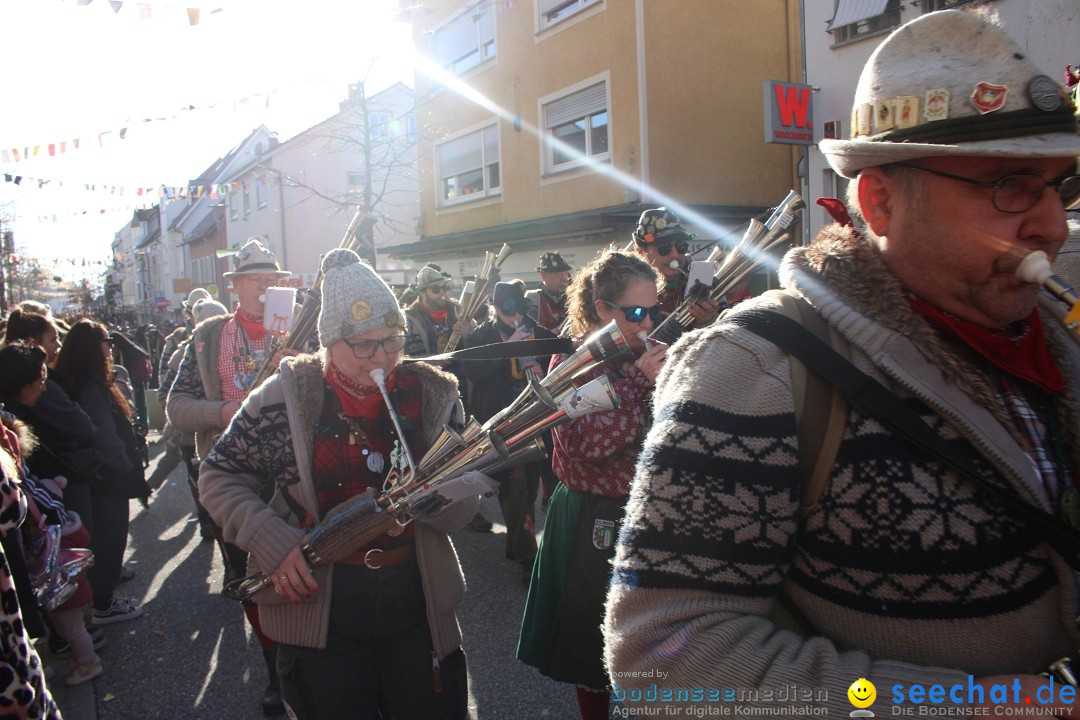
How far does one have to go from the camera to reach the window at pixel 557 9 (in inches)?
624

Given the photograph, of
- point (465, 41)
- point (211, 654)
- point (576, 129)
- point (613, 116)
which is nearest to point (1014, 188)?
point (211, 654)

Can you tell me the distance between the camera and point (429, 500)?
2.60 m

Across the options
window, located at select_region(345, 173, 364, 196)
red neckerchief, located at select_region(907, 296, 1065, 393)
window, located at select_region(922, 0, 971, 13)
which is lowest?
red neckerchief, located at select_region(907, 296, 1065, 393)

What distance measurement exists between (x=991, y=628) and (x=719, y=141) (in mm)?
15361

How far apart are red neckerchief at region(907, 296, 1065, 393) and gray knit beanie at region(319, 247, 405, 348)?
2.01 meters

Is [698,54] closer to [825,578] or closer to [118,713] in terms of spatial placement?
[118,713]

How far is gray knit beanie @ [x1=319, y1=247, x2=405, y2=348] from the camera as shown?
9.59 feet

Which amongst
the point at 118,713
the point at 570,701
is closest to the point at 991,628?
the point at 570,701

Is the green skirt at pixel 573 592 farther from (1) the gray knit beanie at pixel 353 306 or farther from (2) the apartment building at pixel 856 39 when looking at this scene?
(2) the apartment building at pixel 856 39

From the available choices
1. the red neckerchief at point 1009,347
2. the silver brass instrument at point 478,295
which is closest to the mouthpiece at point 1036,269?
the red neckerchief at point 1009,347

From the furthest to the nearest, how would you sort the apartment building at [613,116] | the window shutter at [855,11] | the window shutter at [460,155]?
the window shutter at [460,155] < the apartment building at [613,116] < the window shutter at [855,11]

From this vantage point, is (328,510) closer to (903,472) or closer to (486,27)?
(903,472)

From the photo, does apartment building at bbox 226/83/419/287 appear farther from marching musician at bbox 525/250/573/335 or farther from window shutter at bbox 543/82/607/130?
marching musician at bbox 525/250/573/335

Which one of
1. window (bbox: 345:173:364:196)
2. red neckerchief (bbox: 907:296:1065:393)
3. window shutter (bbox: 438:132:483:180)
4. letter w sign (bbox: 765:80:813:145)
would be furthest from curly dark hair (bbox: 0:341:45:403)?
window (bbox: 345:173:364:196)
